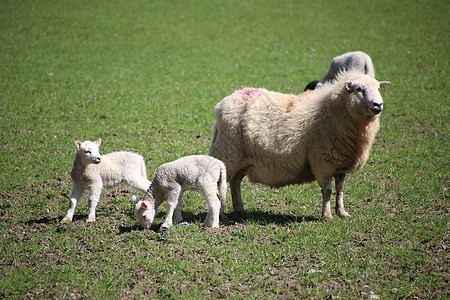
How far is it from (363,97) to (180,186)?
10.5ft

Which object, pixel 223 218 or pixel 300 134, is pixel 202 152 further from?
pixel 300 134

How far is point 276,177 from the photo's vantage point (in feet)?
25.6

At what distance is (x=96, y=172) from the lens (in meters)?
7.28

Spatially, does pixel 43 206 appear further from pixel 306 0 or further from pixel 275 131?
pixel 306 0

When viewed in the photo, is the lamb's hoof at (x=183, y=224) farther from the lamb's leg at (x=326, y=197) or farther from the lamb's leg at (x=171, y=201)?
the lamb's leg at (x=326, y=197)

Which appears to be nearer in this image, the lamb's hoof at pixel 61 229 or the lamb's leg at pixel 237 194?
the lamb's hoof at pixel 61 229

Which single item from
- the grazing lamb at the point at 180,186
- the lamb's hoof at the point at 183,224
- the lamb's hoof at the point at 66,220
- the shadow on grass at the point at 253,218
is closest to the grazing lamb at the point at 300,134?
the shadow on grass at the point at 253,218

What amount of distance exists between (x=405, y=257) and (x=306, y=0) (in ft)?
87.5

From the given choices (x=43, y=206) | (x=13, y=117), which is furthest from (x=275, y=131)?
(x=13, y=117)

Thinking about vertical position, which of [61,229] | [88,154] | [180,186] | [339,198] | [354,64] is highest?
[354,64]

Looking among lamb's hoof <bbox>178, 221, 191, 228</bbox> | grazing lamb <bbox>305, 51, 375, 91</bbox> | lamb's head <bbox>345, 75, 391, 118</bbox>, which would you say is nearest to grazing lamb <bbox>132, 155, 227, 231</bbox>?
lamb's hoof <bbox>178, 221, 191, 228</bbox>

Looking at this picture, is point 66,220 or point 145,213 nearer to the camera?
point 145,213

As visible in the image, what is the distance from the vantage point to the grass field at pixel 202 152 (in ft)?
18.9

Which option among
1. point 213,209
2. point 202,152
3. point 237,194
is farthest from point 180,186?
point 202,152
